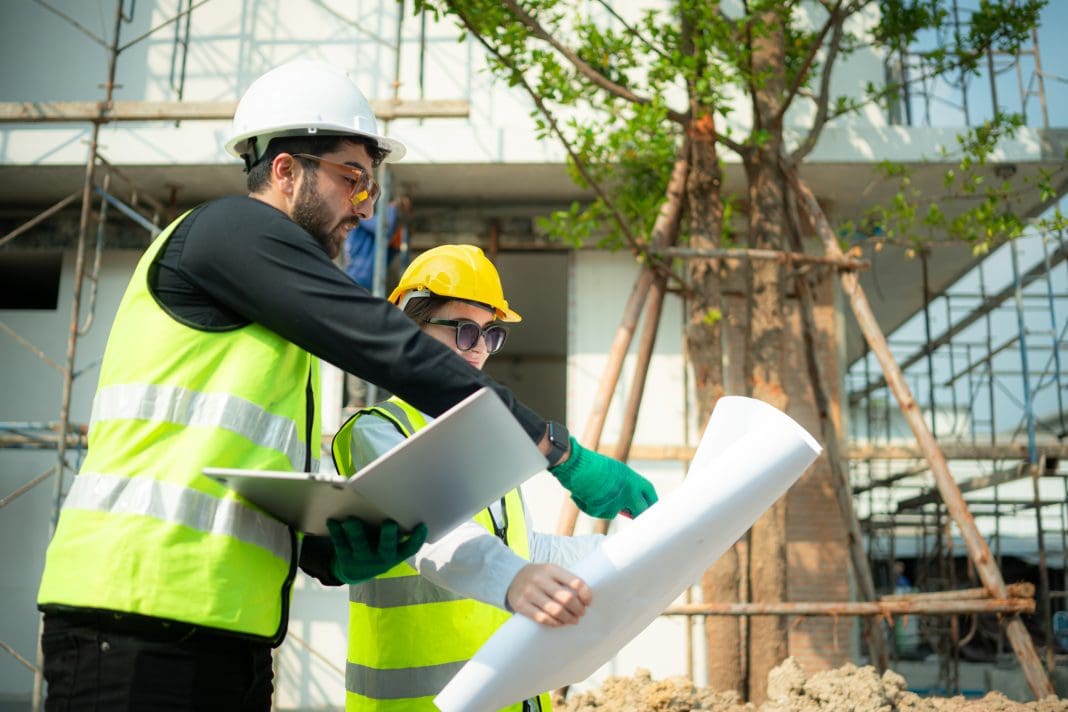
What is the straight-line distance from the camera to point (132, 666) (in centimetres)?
153

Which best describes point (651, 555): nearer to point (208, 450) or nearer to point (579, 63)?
point (208, 450)

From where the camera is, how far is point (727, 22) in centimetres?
675

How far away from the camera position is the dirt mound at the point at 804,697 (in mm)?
3609

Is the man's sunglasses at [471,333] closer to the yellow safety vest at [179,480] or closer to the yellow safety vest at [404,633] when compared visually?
the yellow safety vest at [404,633]

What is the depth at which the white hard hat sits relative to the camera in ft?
6.27

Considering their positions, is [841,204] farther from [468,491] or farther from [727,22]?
[468,491]

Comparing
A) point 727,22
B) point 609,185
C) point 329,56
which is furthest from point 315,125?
point 329,56

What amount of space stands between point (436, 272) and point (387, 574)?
792 millimetres

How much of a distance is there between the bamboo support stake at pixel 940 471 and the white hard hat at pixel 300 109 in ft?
15.7

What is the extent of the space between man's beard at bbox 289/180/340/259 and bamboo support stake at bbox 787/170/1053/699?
4753 mm

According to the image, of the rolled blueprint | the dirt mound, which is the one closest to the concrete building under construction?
the dirt mound

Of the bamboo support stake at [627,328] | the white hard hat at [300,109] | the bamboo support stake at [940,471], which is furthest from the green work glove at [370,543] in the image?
the bamboo support stake at [940,471]

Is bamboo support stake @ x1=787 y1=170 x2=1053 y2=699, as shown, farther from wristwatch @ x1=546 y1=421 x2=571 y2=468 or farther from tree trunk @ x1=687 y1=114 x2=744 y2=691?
wristwatch @ x1=546 y1=421 x2=571 y2=468

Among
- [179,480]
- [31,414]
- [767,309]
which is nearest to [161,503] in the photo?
[179,480]
